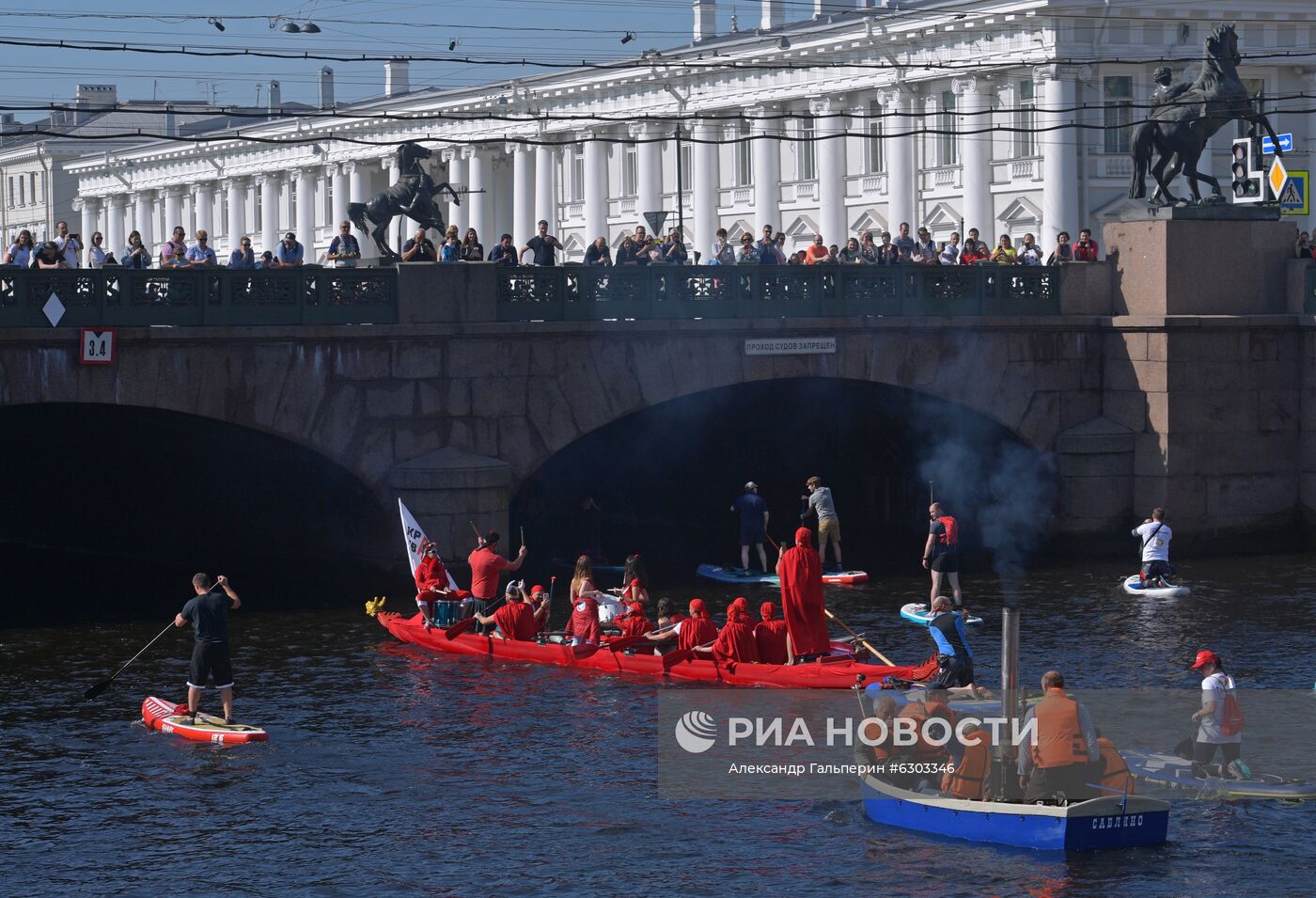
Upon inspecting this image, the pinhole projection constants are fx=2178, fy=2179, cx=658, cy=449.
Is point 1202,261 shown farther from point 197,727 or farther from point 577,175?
point 577,175

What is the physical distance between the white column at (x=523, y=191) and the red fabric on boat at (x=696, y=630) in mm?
61711

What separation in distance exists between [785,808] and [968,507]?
2131 cm

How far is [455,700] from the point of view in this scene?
88.7 ft

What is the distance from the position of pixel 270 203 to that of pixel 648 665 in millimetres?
83448

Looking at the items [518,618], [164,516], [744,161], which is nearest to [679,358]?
[518,618]

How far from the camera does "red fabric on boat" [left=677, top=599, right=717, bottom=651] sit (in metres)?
28.3

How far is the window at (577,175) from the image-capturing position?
89.4 metres

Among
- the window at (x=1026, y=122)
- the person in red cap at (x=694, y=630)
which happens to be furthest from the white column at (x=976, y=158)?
the person in red cap at (x=694, y=630)

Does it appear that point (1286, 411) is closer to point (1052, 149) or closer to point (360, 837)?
point (360, 837)

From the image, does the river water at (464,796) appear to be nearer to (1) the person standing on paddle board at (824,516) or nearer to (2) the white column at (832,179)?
(1) the person standing on paddle board at (824,516)

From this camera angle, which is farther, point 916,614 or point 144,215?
point 144,215

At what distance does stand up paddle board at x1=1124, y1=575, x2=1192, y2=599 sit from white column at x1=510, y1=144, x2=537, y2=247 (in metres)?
56.9

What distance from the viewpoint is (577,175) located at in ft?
295

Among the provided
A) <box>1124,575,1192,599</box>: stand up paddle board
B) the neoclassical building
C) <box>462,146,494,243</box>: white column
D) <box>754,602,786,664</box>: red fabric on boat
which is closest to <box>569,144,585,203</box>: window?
the neoclassical building
